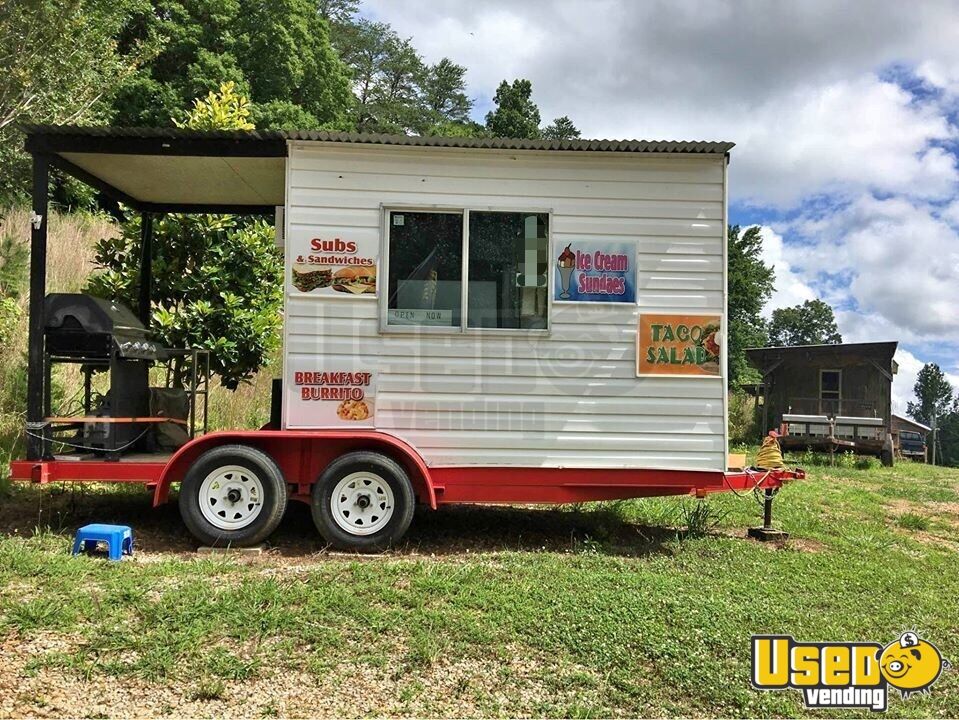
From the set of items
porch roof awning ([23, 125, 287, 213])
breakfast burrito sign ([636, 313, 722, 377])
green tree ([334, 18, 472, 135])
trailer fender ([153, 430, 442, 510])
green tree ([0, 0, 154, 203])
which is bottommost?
trailer fender ([153, 430, 442, 510])

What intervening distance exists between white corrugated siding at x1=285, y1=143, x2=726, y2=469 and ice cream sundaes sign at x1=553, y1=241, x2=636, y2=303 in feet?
0.25

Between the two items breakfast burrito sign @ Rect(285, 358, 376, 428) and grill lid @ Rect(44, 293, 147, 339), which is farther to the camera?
grill lid @ Rect(44, 293, 147, 339)

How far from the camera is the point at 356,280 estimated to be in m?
Answer: 5.43

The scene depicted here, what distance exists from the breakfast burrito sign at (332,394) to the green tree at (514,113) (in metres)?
28.4

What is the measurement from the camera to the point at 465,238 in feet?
17.9

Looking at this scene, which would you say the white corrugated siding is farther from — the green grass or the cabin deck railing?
the cabin deck railing

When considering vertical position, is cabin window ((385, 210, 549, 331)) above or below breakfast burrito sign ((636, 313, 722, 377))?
above

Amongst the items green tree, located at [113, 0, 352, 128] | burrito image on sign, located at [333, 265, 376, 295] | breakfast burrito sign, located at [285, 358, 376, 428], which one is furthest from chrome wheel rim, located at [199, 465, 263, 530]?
green tree, located at [113, 0, 352, 128]

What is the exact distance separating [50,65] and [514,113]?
25136 mm

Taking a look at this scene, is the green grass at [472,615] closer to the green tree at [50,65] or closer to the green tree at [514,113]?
the green tree at [50,65]

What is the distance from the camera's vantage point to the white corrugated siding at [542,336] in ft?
17.7

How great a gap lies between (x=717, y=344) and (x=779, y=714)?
2920 millimetres

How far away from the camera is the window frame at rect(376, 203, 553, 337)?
5.42 metres

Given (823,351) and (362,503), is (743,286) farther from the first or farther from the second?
(362,503)
